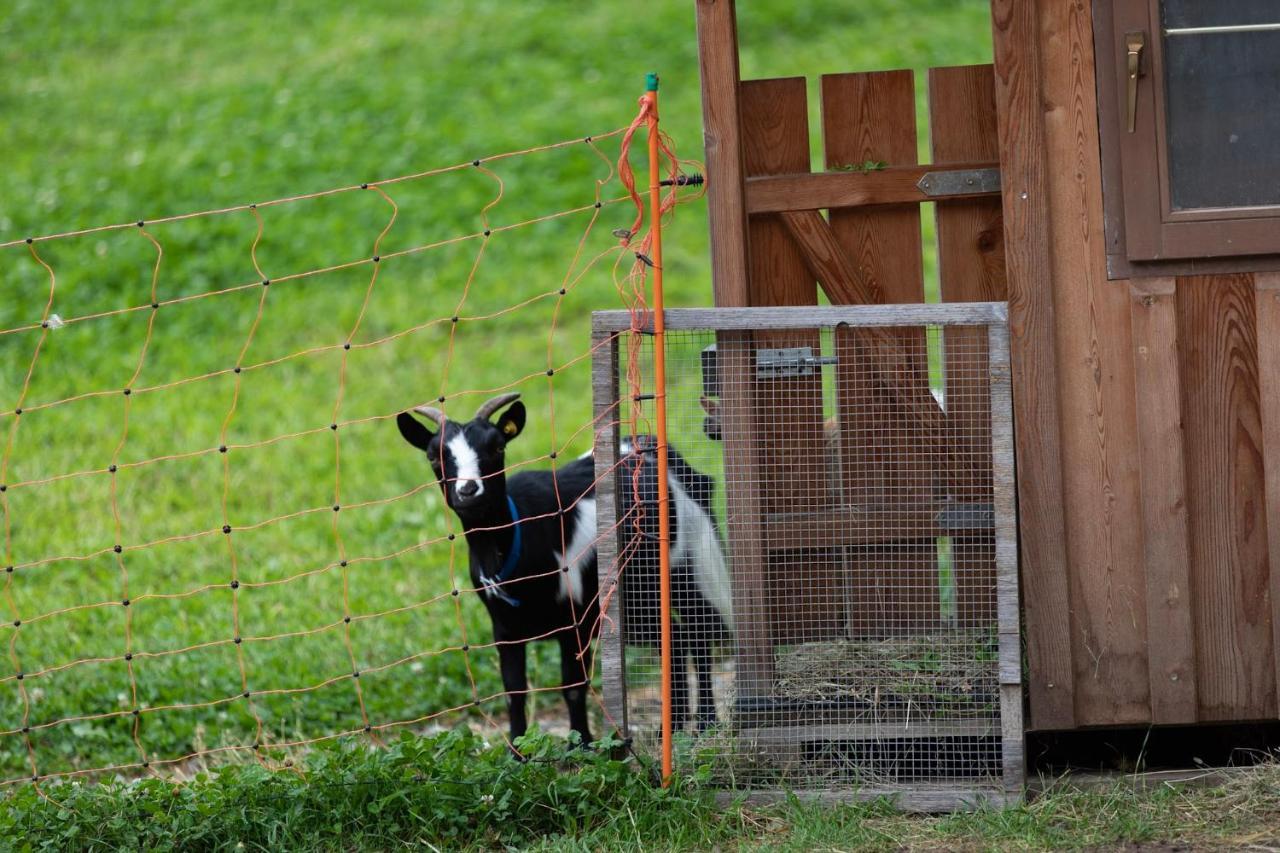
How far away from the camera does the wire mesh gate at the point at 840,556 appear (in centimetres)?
450

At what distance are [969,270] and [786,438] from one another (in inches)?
35.7

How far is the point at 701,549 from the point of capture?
5410 millimetres

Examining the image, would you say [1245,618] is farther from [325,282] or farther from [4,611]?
[325,282]

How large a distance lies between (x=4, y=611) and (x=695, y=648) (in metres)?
4.77

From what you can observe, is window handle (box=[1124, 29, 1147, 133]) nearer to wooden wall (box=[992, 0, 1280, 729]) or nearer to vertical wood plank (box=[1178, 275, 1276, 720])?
wooden wall (box=[992, 0, 1280, 729])

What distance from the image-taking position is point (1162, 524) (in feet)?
14.8

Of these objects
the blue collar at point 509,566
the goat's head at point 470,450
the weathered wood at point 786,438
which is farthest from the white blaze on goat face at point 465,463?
the weathered wood at point 786,438

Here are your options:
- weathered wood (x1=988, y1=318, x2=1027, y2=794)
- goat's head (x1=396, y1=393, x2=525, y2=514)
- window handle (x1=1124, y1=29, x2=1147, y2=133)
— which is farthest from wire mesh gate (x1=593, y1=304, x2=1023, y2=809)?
window handle (x1=1124, y1=29, x2=1147, y2=133)

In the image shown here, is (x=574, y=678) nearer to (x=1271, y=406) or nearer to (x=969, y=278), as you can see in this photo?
(x=969, y=278)

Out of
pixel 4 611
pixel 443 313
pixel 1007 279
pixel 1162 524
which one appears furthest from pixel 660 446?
pixel 443 313

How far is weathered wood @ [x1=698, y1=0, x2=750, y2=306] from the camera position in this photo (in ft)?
14.8

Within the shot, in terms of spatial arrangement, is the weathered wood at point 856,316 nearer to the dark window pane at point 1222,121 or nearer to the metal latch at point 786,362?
the metal latch at point 786,362

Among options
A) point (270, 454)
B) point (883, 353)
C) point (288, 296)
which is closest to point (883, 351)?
point (883, 353)

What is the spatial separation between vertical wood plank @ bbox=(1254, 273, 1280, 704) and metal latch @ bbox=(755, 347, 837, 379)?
4.62 ft
